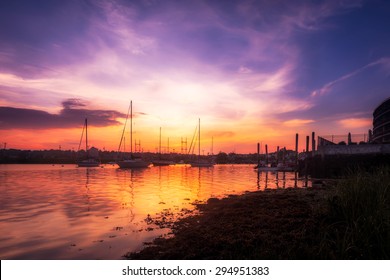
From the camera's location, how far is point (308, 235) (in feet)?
31.6

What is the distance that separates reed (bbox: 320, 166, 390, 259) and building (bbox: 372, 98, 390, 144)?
2476 inches

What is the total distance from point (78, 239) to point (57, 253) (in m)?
1.82

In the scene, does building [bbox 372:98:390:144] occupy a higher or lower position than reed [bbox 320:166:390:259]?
higher

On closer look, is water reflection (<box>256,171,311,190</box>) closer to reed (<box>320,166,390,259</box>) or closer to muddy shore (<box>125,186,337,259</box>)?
muddy shore (<box>125,186,337,259</box>)

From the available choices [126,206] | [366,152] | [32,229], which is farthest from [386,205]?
[366,152]

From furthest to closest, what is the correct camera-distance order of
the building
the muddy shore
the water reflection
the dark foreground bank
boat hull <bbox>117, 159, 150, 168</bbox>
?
boat hull <bbox>117, 159, 150, 168</bbox> → the building → the water reflection → the muddy shore → the dark foreground bank

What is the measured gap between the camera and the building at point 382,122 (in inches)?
2559

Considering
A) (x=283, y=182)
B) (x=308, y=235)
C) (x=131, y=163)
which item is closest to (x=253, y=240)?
(x=308, y=235)

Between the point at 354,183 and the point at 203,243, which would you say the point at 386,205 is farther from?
the point at 203,243

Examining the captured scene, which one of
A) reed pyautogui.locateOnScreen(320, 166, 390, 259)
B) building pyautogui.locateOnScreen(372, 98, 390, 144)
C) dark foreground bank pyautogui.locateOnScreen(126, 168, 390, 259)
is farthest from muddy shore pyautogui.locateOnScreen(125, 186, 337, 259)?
building pyautogui.locateOnScreen(372, 98, 390, 144)

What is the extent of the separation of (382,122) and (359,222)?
71401 mm

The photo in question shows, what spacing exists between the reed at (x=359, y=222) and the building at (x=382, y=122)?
62.9m

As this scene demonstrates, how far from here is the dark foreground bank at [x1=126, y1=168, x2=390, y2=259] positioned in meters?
7.87

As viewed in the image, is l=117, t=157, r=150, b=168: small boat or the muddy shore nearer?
the muddy shore
